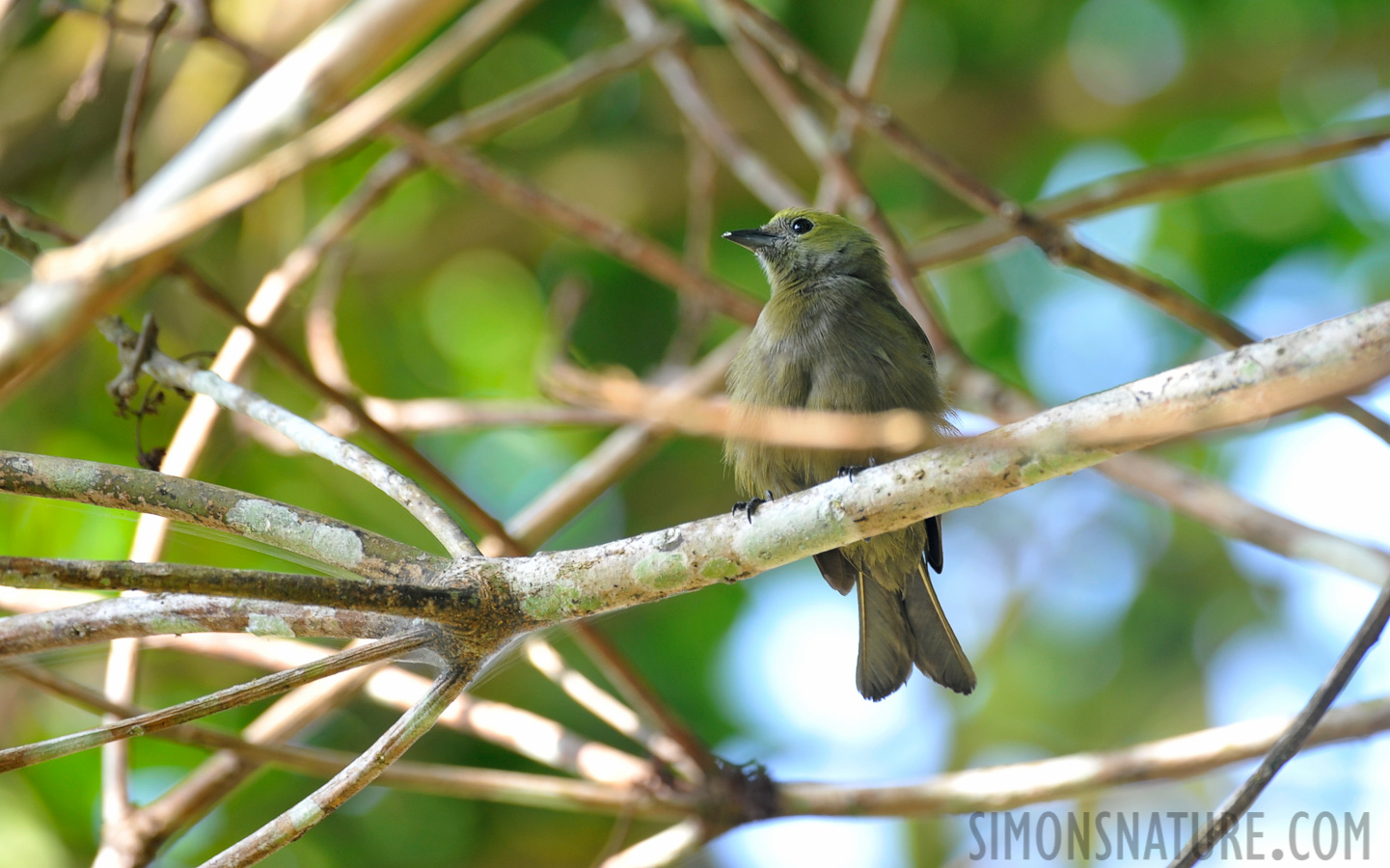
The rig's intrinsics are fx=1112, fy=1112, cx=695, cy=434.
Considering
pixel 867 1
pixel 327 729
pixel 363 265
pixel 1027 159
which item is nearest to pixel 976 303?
pixel 1027 159

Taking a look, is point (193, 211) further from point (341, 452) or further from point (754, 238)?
point (754, 238)

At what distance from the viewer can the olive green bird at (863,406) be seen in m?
3.68

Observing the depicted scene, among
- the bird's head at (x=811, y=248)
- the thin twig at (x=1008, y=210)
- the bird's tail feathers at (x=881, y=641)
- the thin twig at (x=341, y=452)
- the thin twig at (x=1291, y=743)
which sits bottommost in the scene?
the thin twig at (x=1291, y=743)

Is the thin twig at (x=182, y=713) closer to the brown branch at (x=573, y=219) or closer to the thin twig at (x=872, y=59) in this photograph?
the brown branch at (x=573, y=219)

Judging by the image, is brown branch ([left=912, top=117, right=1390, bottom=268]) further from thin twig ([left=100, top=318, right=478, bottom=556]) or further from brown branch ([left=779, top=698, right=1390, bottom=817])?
thin twig ([left=100, top=318, right=478, bottom=556])

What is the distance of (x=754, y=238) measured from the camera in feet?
15.5

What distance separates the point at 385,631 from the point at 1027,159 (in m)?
5.85

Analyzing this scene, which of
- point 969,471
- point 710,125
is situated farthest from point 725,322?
point 969,471

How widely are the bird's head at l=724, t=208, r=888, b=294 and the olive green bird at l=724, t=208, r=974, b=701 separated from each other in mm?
206

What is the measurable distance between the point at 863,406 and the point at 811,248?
1.11m

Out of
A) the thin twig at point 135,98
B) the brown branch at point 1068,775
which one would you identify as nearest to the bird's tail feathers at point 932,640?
the brown branch at point 1068,775

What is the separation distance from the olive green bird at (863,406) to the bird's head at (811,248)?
21 centimetres

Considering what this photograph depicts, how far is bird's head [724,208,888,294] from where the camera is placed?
444 cm

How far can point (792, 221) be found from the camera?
473cm
